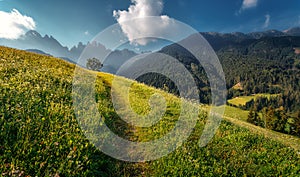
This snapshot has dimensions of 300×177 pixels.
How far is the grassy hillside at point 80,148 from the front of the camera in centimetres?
659

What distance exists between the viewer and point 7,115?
26.5 feet

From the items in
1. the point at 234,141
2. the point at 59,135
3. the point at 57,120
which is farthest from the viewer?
the point at 234,141

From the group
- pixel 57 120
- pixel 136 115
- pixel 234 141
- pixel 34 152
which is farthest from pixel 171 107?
pixel 34 152

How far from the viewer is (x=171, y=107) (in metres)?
15.1

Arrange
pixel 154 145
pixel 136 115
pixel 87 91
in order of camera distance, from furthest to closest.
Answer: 1. pixel 87 91
2. pixel 136 115
3. pixel 154 145

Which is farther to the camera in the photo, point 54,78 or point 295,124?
point 295,124

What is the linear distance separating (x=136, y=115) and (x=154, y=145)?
3.82 m

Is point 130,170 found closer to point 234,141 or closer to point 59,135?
point 59,135

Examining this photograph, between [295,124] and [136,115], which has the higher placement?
[136,115]

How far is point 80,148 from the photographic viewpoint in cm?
754

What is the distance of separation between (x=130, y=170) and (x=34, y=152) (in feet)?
11.2

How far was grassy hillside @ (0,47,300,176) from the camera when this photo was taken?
659 cm

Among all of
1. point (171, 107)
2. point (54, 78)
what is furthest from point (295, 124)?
point (54, 78)

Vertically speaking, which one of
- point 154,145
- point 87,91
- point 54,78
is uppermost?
point 54,78
